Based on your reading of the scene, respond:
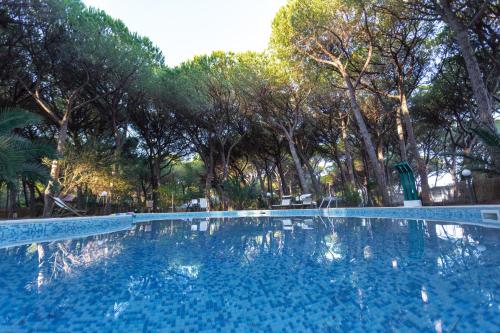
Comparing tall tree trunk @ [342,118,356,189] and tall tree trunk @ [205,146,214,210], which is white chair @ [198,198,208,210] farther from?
tall tree trunk @ [342,118,356,189]

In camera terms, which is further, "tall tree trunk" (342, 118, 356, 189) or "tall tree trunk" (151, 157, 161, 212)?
"tall tree trunk" (151, 157, 161, 212)

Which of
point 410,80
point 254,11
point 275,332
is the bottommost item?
point 275,332

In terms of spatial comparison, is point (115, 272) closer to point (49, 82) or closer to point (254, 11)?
point (49, 82)

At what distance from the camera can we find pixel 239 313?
2207 mm

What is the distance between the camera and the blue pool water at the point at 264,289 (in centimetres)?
199

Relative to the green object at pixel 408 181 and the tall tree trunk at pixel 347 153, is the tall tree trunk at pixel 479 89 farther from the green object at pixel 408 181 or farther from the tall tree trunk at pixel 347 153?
the tall tree trunk at pixel 347 153

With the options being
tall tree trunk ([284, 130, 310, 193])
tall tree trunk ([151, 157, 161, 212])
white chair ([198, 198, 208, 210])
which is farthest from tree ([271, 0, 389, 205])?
tall tree trunk ([151, 157, 161, 212])

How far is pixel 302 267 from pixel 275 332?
1.75m

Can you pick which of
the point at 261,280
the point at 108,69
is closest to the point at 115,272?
the point at 261,280

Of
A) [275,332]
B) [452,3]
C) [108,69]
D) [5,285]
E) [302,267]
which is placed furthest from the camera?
[108,69]

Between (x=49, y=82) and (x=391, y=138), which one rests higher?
(x=49, y=82)

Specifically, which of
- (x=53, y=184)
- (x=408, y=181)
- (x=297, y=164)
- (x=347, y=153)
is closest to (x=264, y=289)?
(x=408, y=181)

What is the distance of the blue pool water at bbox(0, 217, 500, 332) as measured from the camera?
1.99m

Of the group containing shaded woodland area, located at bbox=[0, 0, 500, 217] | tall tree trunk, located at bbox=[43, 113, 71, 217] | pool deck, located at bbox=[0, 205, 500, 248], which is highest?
shaded woodland area, located at bbox=[0, 0, 500, 217]
